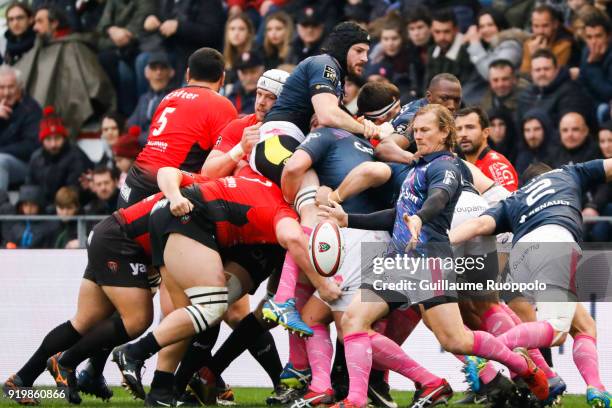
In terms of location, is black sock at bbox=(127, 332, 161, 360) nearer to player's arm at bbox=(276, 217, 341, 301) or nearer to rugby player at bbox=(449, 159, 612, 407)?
player's arm at bbox=(276, 217, 341, 301)

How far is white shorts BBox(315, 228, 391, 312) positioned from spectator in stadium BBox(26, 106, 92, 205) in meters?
6.94

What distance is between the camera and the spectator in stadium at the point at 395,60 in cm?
1509

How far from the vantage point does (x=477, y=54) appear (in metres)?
14.7

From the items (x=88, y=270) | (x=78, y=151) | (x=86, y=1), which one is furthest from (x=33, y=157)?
(x=88, y=270)

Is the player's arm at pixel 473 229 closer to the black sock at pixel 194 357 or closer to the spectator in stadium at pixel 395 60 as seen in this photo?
the black sock at pixel 194 357

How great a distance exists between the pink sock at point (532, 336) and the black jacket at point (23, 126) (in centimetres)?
926

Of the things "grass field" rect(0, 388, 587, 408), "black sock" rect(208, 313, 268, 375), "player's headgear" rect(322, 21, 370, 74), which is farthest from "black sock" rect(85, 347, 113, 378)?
"player's headgear" rect(322, 21, 370, 74)

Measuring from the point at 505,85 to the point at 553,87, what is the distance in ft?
1.79

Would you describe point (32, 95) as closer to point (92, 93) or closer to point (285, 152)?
point (92, 93)

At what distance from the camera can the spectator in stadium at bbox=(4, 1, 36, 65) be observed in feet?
56.9

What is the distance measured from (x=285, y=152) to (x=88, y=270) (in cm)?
172

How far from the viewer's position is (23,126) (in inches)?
656

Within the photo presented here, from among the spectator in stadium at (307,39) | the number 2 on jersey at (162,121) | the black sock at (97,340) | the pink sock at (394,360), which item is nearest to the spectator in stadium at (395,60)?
the spectator in stadium at (307,39)

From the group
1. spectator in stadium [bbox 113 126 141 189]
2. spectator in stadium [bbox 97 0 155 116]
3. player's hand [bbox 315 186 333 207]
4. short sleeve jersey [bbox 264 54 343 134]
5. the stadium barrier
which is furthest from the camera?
spectator in stadium [bbox 97 0 155 116]
